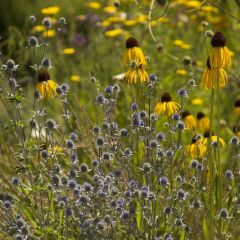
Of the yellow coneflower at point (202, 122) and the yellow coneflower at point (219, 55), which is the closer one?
the yellow coneflower at point (219, 55)

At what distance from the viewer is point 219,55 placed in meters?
2.93

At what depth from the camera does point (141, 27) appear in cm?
752

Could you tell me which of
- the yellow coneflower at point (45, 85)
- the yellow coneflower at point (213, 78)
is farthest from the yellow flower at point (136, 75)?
the yellow coneflower at point (213, 78)

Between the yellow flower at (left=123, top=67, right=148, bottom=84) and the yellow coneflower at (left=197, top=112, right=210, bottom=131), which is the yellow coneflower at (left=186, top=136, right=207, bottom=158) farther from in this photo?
the yellow coneflower at (left=197, top=112, right=210, bottom=131)

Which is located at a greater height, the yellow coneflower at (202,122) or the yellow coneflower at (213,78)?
the yellow coneflower at (213,78)

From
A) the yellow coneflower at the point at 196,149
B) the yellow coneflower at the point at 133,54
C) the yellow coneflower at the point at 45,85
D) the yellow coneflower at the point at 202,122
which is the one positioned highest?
the yellow coneflower at the point at 133,54

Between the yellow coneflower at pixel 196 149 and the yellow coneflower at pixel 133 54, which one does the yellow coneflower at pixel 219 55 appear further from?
the yellow coneflower at pixel 133 54

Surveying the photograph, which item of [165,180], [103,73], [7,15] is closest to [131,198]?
[165,180]

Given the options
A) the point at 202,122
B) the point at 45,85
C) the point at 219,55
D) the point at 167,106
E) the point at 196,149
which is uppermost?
the point at 219,55

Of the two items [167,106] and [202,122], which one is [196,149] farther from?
[202,122]

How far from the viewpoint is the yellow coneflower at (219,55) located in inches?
115

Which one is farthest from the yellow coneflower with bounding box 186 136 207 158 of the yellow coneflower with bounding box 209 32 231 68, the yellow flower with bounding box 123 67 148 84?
the yellow coneflower with bounding box 209 32 231 68

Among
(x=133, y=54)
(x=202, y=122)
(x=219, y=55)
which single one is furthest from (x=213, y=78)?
(x=202, y=122)

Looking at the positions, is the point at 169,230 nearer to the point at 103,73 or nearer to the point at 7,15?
the point at 103,73
